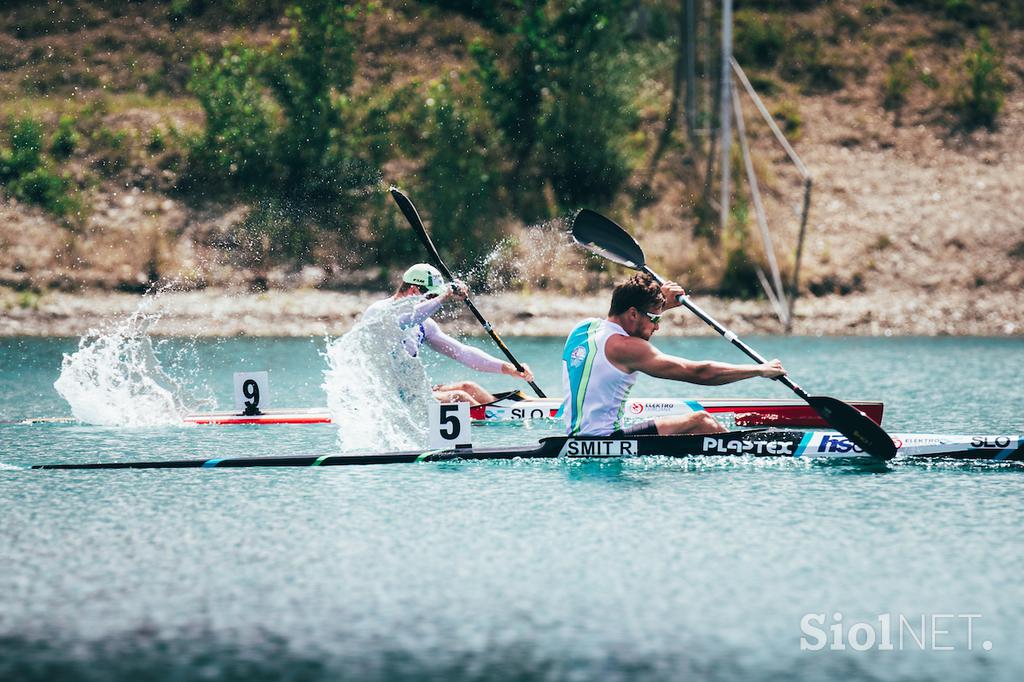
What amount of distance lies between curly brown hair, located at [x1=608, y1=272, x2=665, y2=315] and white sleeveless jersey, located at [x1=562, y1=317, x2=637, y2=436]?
0.24 metres

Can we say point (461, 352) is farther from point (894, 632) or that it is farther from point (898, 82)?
point (898, 82)

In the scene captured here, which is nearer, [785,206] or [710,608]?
[710,608]

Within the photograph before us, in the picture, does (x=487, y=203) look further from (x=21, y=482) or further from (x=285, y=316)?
(x=21, y=482)

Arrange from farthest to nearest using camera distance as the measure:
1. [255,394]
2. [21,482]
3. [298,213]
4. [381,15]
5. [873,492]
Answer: [381,15] < [298,213] < [255,394] < [21,482] < [873,492]

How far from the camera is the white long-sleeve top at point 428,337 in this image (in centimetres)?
1294

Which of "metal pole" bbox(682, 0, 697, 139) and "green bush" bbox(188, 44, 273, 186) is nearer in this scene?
"green bush" bbox(188, 44, 273, 186)

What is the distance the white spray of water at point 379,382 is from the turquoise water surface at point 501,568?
468 millimetres

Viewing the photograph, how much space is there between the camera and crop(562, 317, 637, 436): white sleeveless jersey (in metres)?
10.8

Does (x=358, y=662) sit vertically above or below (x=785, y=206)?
below

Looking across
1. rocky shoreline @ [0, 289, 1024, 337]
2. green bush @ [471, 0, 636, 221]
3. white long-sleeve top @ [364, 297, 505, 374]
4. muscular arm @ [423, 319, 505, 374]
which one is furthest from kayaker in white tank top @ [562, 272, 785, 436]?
green bush @ [471, 0, 636, 221]

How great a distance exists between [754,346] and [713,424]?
1371 centimetres

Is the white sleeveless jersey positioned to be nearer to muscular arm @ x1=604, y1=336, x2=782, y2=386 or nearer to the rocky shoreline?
muscular arm @ x1=604, y1=336, x2=782, y2=386

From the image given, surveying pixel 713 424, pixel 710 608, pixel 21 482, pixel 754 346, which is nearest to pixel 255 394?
pixel 21 482

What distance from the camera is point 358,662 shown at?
19.8 ft
